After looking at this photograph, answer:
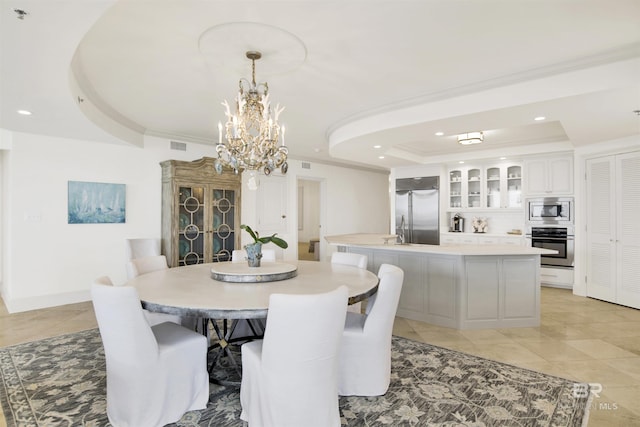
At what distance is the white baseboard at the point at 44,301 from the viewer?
4.15m

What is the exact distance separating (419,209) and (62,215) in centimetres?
590

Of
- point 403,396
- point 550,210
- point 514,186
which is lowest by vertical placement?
→ point 403,396

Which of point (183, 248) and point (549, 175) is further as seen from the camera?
point (549, 175)

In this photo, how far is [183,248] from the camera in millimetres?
5020

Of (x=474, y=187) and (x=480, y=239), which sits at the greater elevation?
(x=474, y=187)

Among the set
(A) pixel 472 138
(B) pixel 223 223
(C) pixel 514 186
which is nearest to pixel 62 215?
(B) pixel 223 223

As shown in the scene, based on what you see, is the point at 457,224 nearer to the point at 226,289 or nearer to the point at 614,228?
the point at 614,228

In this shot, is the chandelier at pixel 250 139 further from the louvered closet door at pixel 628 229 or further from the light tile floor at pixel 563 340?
the louvered closet door at pixel 628 229

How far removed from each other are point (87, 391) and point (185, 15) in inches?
102

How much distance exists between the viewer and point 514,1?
2033 millimetres

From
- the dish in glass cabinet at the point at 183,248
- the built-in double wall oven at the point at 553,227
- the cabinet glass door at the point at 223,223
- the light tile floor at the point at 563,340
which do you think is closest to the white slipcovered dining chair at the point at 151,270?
the light tile floor at the point at 563,340

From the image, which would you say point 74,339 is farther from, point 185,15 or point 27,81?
point 185,15

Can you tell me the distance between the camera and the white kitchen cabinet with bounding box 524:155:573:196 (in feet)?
18.0

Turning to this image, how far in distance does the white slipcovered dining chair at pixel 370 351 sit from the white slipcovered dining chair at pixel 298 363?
403 mm
